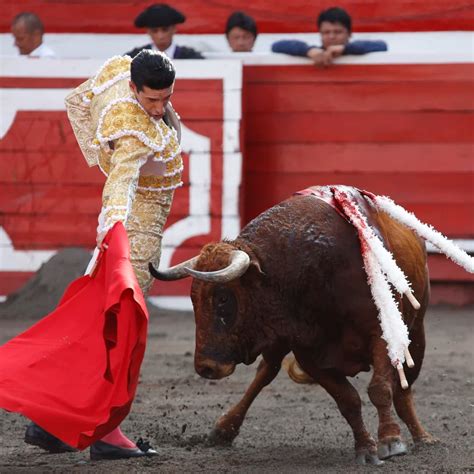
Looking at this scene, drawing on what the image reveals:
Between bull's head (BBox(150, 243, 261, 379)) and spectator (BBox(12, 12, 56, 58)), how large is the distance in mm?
4417

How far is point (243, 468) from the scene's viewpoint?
440cm

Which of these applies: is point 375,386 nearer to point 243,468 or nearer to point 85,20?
point 243,468

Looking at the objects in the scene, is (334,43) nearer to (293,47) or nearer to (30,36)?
(293,47)

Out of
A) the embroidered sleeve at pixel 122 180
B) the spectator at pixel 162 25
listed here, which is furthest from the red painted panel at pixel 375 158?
the embroidered sleeve at pixel 122 180

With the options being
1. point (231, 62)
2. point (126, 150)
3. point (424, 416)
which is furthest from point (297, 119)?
point (126, 150)

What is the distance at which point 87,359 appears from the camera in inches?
171

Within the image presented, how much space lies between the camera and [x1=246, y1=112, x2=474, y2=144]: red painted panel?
8.16 metres

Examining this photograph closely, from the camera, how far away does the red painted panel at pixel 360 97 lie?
8133 mm

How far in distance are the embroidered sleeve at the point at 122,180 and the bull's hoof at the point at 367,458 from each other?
1.01 meters

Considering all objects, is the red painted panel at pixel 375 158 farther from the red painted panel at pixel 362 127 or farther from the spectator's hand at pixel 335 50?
the spectator's hand at pixel 335 50

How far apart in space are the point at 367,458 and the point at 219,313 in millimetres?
629

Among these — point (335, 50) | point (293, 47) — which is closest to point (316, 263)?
point (335, 50)

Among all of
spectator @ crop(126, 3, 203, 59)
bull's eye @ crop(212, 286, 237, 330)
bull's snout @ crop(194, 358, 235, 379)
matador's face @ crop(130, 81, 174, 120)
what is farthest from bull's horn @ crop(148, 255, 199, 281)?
spectator @ crop(126, 3, 203, 59)

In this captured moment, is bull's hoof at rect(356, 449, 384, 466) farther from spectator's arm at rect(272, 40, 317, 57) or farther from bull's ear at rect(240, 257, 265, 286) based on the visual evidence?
spectator's arm at rect(272, 40, 317, 57)
